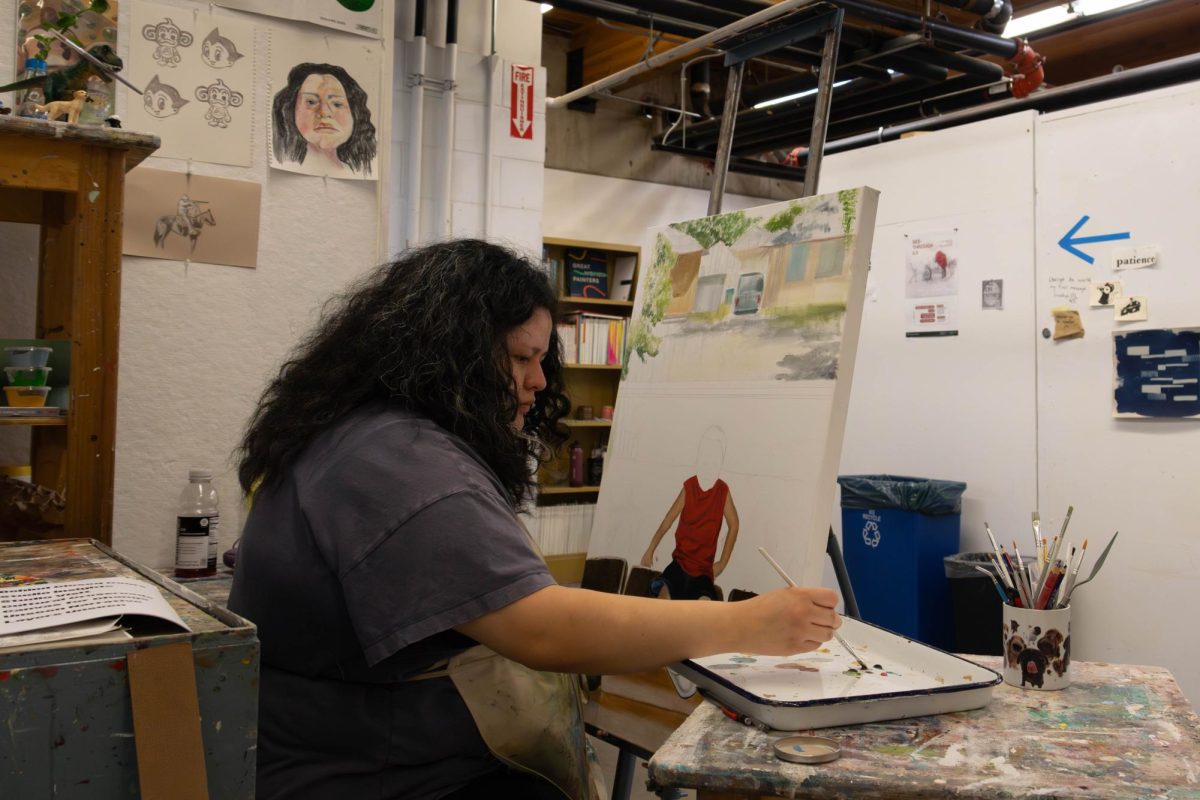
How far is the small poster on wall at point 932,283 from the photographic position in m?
3.38

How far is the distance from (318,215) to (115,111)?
50cm

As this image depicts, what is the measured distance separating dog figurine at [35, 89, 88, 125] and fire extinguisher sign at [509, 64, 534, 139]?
87.3 inches

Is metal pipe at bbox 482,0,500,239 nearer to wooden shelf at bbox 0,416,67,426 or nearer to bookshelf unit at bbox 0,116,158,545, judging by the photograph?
bookshelf unit at bbox 0,116,158,545

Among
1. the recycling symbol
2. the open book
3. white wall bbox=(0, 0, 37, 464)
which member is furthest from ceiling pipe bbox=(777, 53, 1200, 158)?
the open book

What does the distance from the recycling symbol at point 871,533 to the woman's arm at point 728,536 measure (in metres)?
1.49

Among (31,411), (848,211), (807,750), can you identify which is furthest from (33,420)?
(848,211)

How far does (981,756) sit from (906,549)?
88.4 inches

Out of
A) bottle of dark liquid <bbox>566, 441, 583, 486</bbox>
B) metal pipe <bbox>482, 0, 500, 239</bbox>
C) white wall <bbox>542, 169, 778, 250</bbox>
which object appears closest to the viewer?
metal pipe <bbox>482, 0, 500, 239</bbox>

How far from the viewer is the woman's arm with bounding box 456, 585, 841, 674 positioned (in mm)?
1053

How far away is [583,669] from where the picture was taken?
1113mm

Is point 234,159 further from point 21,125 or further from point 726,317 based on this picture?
point 726,317

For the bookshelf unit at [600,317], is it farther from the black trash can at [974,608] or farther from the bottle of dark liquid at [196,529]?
the bottle of dark liquid at [196,529]

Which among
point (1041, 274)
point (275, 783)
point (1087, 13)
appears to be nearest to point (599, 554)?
point (275, 783)

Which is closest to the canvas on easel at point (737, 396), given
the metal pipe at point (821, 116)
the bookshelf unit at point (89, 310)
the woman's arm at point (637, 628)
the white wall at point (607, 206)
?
the metal pipe at point (821, 116)
